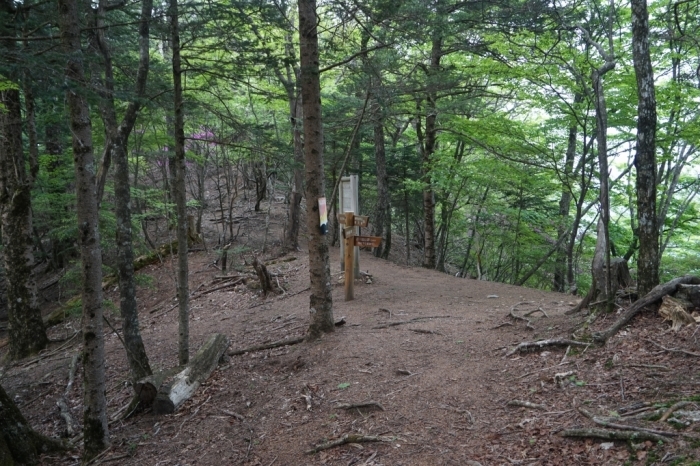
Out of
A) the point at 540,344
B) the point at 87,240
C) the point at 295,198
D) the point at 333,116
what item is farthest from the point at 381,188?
the point at 87,240

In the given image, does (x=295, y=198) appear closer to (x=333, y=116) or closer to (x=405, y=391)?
(x=333, y=116)

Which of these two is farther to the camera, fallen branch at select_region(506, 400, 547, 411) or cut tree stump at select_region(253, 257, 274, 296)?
cut tree stump at select_region(253, 257, 274, 296)

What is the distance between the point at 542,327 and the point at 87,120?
6.00m

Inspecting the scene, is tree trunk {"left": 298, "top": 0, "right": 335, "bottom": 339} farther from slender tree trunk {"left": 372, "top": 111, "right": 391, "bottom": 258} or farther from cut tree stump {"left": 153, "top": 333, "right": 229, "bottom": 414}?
slender tree trunk {"left": 372, "top": 111, "right": 391, "bottom": 258}

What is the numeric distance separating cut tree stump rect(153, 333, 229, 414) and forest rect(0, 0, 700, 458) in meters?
0.35

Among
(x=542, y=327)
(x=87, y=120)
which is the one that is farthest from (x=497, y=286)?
(x=87, y=120)

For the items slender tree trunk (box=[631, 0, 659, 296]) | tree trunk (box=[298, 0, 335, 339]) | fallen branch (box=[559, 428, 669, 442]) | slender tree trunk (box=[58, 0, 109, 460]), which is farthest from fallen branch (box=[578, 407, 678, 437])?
slender tree trunk (box=[58, 0, 109, 460])

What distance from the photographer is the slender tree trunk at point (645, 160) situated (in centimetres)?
491

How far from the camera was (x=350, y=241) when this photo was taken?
964 cm

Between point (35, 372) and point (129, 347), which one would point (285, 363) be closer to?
point (129, 347)

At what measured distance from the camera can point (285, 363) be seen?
6621 millimetres

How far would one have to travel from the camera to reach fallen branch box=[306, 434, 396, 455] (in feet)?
13.5

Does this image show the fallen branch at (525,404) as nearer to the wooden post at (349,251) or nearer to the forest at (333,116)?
the forest at (333,116)

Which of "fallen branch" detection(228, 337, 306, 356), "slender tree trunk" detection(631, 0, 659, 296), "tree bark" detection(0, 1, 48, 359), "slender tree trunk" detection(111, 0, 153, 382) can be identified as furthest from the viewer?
"tree bark" detection(0, 1, 48, 359)
